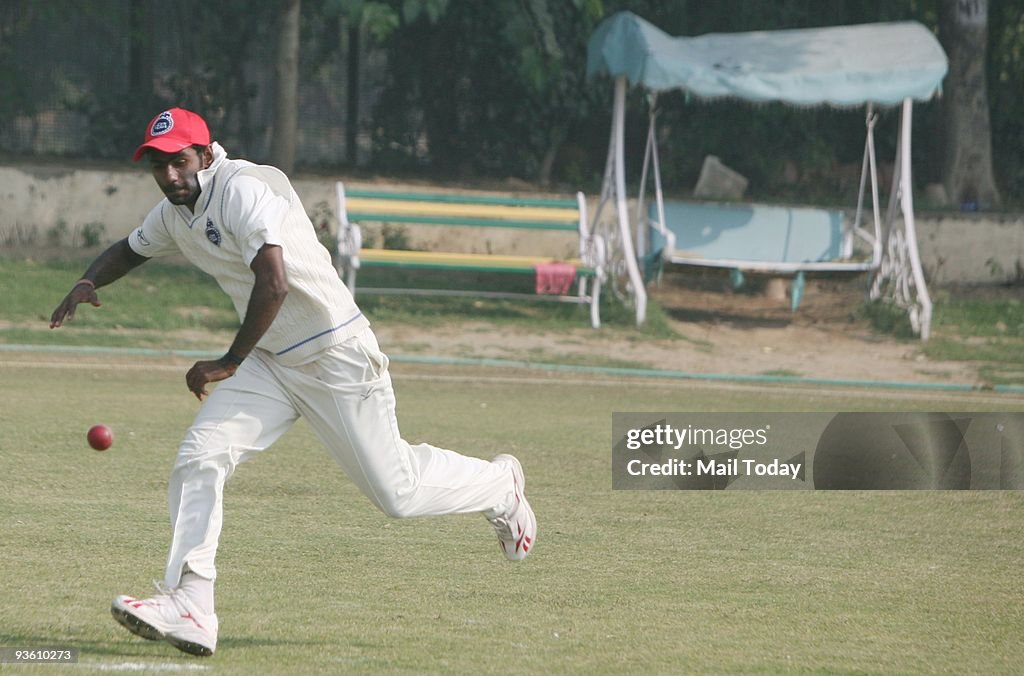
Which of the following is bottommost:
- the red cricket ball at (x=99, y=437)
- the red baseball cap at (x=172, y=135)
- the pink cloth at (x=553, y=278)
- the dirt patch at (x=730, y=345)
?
the dirt patch at (x=730, y=345)

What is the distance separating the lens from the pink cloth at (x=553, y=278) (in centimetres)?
1412

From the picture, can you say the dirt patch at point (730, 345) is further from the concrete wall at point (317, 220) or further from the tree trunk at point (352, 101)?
the tree trunk at point (352, 101)

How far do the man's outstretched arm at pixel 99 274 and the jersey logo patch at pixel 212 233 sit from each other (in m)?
0.72

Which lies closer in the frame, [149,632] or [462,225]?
[149,632]

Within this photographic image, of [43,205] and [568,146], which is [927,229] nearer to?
[568,146]

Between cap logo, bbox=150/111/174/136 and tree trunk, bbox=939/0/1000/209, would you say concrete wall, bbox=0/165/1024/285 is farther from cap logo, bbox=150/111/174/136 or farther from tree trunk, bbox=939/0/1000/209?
cap logo, bbox=150/111/174/136

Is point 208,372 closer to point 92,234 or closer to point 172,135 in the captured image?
point 172,135

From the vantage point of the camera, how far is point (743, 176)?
19.1 metres

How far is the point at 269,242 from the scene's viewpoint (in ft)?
15.9

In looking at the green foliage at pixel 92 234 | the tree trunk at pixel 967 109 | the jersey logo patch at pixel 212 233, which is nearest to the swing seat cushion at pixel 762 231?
the tree trunk at pixel 967 109

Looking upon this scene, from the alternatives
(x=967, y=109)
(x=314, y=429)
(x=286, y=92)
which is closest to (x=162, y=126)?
(x=314, y=429)

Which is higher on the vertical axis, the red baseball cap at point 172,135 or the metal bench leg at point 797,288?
the red baseball cap at point 172,135

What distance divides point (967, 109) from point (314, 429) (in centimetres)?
1417

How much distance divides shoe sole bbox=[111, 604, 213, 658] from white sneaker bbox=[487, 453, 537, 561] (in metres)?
1.35
